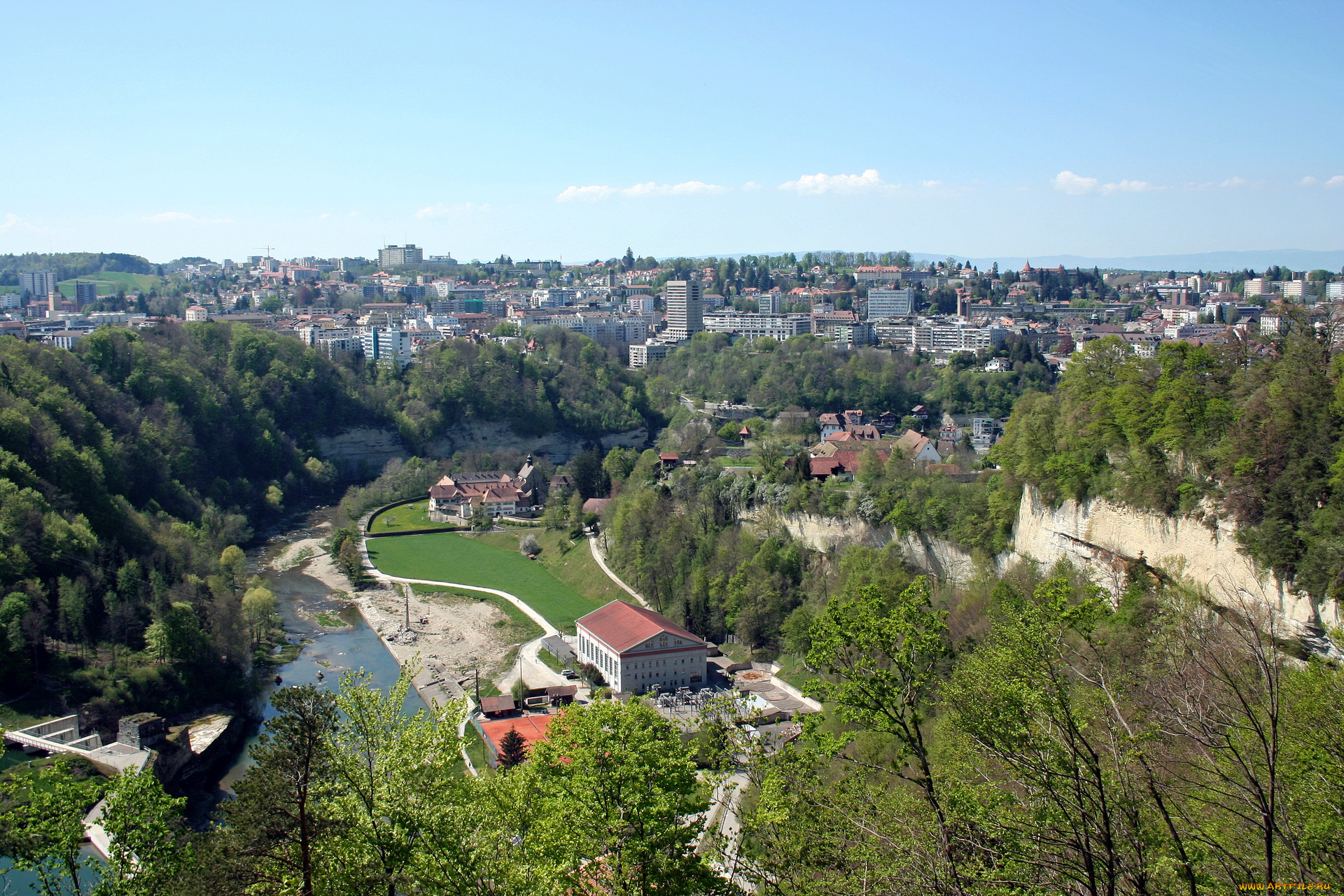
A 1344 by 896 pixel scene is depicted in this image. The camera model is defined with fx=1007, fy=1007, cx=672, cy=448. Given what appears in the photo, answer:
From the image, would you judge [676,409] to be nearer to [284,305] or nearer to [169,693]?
[169,693]

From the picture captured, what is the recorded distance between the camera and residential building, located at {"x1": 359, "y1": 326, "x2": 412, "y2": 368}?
2724 inches

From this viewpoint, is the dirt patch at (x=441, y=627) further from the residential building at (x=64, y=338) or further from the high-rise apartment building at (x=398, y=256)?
the high-rise apartment building at (x=398, y=256)

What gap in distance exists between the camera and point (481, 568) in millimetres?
38000

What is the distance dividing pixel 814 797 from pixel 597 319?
79902 millimetres

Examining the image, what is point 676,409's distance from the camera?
61969 mm

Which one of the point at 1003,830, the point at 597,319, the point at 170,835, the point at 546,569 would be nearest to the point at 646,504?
the point at 546,569

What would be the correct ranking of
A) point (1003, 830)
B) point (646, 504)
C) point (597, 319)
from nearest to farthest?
point (1003, 830) < point (646, 504) < point (597, 319)

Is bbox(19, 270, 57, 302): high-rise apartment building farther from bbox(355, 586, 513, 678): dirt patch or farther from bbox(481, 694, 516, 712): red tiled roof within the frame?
bbox(481, 694, 516, 712): red tiled roof

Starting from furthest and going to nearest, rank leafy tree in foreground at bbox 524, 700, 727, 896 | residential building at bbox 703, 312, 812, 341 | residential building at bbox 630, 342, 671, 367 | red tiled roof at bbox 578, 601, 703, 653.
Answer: residential building at bbox 703, 312, 812, 341 → residential building at bbox 630, 342, 671, 367 → red tiled roof at bbox 578, 601, 703, 653 → leafy tree in foreground at bbox 524, 700, 727, 896

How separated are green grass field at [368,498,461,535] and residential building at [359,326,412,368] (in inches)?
866

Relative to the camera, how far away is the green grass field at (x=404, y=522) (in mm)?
44469

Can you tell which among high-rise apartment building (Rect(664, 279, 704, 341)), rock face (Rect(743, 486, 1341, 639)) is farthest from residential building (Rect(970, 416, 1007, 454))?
high-rise apartment building (Rect(664, 279, 704, 341))

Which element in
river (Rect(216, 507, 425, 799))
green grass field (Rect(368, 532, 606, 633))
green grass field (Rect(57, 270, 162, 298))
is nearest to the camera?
river (Rect(216, 507, 425, 799))

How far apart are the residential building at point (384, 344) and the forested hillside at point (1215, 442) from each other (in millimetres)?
52804
